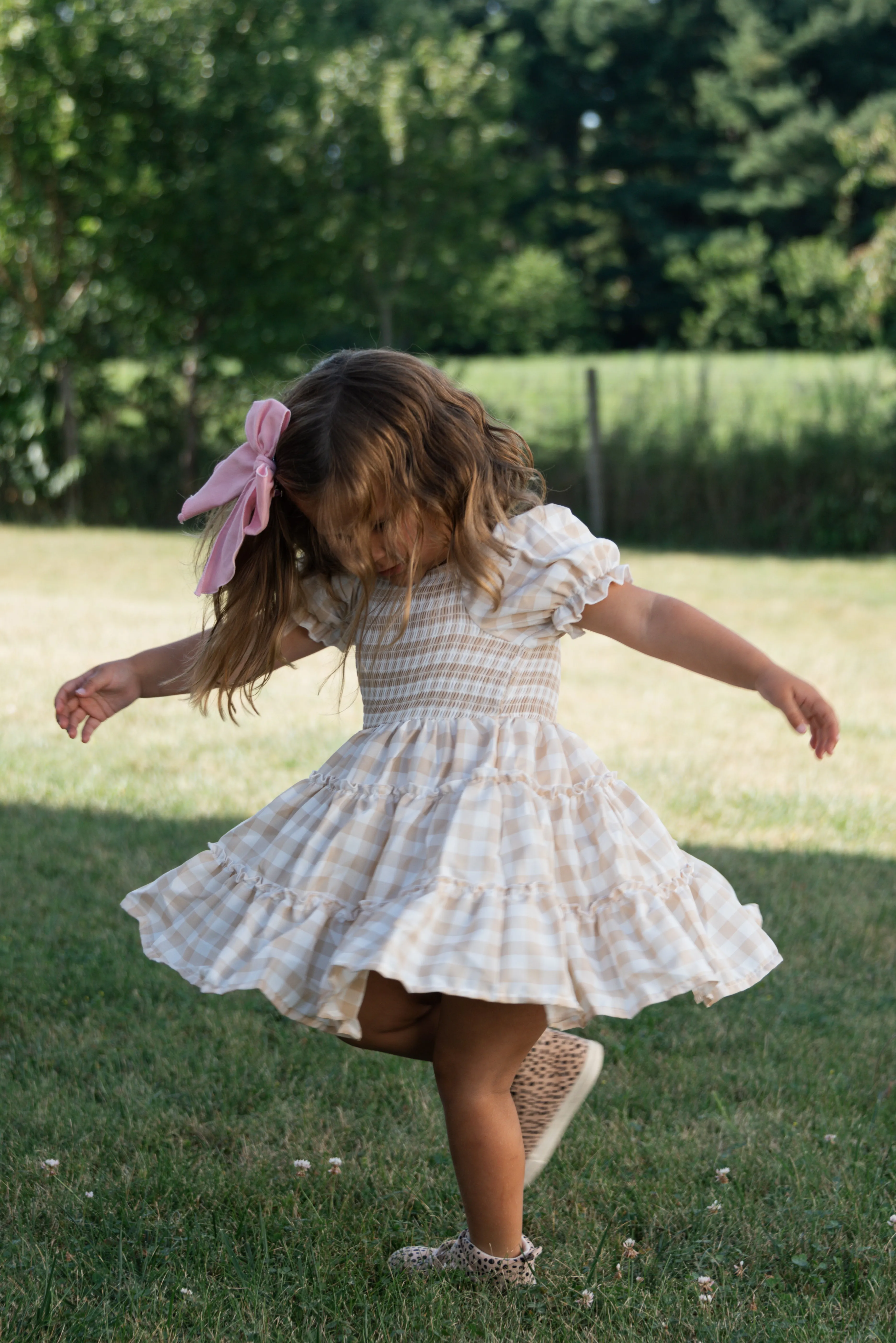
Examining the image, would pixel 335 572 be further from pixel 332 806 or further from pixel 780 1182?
pixel 780 1182

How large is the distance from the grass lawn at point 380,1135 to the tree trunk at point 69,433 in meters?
10.1

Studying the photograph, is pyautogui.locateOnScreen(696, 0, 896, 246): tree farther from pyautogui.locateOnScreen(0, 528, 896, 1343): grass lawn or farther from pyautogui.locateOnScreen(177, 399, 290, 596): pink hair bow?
pyautogui.locateOnScreen(177, 399, 290, 596): pink hair bow

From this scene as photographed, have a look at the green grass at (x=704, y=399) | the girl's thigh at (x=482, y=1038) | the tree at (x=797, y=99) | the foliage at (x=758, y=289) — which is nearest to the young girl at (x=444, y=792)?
the girl's thigh at (x=482, y=1038)

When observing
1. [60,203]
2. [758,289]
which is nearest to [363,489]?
[60,203]

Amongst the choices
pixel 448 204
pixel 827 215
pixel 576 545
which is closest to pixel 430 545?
pixel 576 545

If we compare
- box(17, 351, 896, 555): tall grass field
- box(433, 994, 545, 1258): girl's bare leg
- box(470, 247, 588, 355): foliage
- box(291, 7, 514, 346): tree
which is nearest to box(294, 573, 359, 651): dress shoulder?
box(433, 994, 545, 1258): girl's bare leg

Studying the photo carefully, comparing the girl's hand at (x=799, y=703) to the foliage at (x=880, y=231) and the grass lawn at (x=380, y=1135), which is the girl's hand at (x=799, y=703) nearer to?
the grass lawn at (x=380, y=1135)

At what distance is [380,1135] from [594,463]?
11.4 meters

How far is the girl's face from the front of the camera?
6.46 ft

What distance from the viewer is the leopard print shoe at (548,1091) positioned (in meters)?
2.20

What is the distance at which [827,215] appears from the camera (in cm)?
3388

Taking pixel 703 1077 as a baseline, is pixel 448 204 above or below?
above

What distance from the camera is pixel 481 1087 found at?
1832 millimetres

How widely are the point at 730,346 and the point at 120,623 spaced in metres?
28.0
